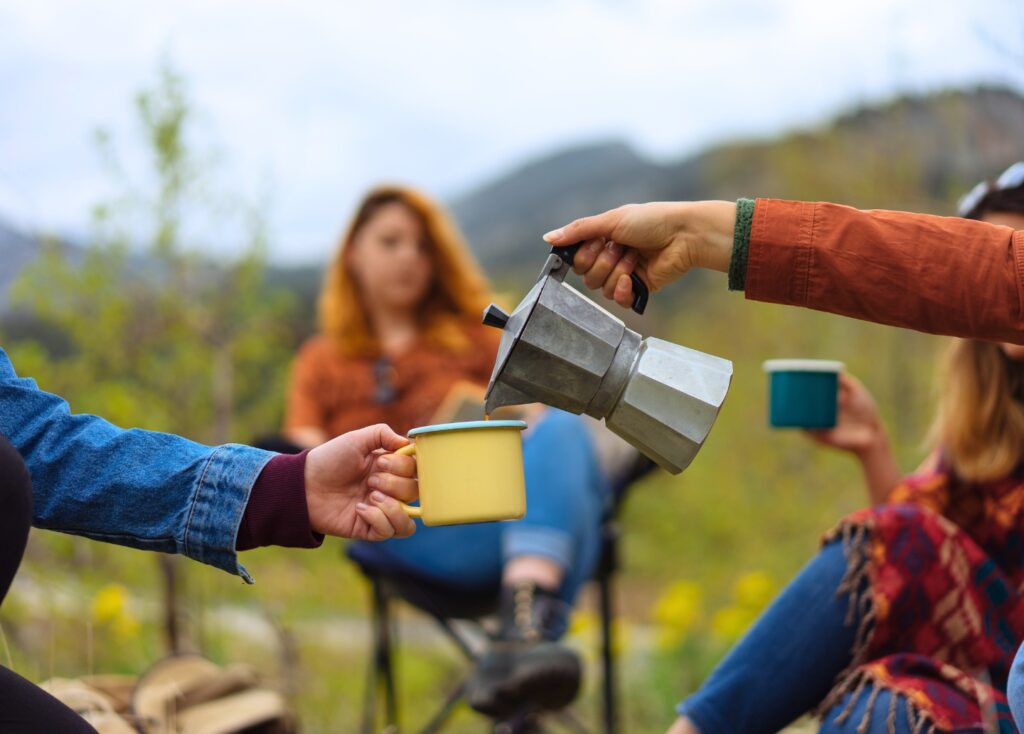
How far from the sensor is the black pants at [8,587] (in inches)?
42.2

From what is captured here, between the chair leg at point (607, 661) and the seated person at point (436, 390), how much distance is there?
88 mm

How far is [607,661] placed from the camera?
8.79 feet

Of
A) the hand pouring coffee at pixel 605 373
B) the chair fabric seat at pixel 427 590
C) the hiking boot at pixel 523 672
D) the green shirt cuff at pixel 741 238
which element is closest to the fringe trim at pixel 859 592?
the hand pouring coffee at pixel 605 373

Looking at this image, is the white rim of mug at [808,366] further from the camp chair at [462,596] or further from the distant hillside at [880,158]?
the distant hillside at [880,158]

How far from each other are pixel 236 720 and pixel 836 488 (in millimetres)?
3147

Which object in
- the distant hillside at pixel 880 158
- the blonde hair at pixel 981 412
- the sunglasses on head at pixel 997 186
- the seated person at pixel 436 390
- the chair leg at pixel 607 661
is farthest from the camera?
the distant hillside at pixel 880 158

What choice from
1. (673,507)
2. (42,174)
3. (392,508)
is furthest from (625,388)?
(673,507)

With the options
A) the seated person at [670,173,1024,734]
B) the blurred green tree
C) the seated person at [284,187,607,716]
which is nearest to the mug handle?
the seated person at [670,173,1024,734]

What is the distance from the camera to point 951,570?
5.71ft

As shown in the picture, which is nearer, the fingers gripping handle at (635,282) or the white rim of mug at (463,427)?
the white rim of mug at (463,427)

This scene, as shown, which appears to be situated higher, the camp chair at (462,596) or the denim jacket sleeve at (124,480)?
the denim jacket sleeve at (124,480)

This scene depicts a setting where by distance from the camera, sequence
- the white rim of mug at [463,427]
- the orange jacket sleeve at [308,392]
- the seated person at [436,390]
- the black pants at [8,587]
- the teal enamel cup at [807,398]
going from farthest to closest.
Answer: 1. the orange jacket sleeve at [308,392]
2. the seated person at [436,390]
3. the teal enamel cup at [807,398]
4. the white rim of mug at [463,427]
5. the black pants at [8,587]

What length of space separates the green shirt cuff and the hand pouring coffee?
4.7 inches

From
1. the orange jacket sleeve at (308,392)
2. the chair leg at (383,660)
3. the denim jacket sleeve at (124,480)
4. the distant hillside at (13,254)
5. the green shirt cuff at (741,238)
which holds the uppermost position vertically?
the green shirt cuff at (741,238)
